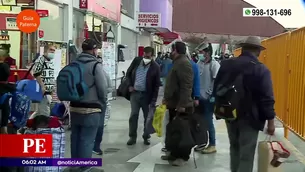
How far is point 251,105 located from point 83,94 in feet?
6.65

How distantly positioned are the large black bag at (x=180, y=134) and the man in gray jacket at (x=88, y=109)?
1.32 meters

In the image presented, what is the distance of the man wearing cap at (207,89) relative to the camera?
7.86m

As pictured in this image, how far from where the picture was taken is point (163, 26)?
26250mm

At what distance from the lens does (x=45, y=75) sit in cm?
964

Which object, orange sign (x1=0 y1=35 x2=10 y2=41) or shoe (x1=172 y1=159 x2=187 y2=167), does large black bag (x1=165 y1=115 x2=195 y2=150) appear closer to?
shoe (x1=172 y1=159 x2=187 y2=167)

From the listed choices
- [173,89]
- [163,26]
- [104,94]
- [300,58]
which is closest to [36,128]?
[104,94]

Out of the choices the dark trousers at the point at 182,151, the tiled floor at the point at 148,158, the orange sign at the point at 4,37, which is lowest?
the tiled floor at the point at 148,158

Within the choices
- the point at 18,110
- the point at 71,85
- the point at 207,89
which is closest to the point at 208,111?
the point at 207,89

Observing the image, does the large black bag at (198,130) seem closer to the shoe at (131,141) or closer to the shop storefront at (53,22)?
the shoe at (131,141)

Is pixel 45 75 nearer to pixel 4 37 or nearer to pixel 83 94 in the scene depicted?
pixel 4 37

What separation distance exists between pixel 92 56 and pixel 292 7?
1209 cm

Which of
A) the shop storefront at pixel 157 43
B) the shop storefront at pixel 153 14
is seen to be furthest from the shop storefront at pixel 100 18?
the shop storefront at pixel 157 43

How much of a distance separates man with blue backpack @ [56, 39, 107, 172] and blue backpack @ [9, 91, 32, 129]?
0.49 meters

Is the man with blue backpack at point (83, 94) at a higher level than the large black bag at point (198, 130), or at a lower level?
higher
